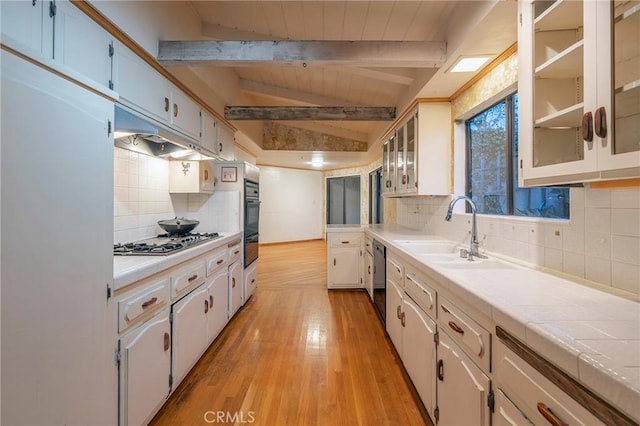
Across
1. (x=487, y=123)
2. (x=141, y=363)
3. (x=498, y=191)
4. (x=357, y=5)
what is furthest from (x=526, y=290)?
(x=357, y=5)

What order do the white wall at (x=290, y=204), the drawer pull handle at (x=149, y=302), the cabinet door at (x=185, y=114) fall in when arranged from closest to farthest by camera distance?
the drawer pull handle at (x=149, y=302)
the cabinet door at (x=185, y=114)
the white wall at (x=290, y=204)

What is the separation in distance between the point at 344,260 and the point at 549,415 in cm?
310

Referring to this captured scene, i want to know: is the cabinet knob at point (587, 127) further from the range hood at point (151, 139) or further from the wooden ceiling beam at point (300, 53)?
the range hood at point (151, 139)

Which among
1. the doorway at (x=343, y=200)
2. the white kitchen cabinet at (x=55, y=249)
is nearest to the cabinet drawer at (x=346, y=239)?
the white kitchen cabinet at (x=55, y=249)

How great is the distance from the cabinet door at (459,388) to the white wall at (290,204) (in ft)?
21.2

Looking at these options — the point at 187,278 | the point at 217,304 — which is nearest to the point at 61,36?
the point at 187,278

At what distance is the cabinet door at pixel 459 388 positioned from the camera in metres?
0.94

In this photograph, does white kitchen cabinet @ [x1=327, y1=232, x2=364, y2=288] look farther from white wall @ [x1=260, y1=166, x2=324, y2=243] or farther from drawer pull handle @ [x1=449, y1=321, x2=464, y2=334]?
white wall @ [x1=260, y1=166, x2=324, y2=243]

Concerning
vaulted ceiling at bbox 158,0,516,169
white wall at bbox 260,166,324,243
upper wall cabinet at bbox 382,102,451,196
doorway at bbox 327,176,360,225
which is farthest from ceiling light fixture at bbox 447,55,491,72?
white wall at bbox 260,166,324,243

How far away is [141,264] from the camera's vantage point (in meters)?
1.36

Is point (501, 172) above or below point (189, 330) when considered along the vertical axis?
above

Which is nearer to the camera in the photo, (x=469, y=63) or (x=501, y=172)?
(x=469, y=63)

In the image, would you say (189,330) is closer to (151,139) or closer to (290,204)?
(151,139)

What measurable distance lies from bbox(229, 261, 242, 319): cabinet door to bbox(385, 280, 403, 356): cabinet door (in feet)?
5.13
